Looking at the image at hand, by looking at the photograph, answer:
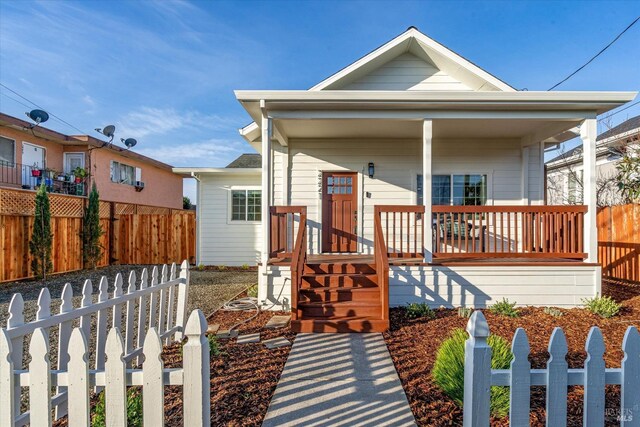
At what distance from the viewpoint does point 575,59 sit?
11062 millimetres

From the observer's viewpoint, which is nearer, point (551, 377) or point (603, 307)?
point (551, 377)

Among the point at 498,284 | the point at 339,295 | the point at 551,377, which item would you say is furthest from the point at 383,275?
the point at 551,377

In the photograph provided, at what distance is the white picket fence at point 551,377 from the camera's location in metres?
1.68

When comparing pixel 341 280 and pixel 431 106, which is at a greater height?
pixel 431 106

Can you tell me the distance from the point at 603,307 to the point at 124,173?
660 inches

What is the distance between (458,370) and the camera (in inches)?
109

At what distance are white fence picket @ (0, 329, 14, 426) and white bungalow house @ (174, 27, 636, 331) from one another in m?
3.43

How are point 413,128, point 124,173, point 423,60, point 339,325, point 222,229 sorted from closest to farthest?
1. point 339,325
2. point 413,128
3. point 423,60
4. point 222,229
5. point 124,173

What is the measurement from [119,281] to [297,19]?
34.1ft

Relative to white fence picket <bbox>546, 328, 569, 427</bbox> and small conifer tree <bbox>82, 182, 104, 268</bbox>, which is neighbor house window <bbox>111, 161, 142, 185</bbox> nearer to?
small conifer tree <bbox>82, 182, 104, 268</bbox>

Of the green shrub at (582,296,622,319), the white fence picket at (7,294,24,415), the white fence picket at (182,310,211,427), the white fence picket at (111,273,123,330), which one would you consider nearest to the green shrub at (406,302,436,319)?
the green shrub at (582,296,622,319)

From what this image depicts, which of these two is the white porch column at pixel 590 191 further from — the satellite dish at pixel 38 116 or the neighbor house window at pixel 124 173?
the neighbor house window at pixel 124 173

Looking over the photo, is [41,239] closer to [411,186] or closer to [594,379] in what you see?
[411,186]

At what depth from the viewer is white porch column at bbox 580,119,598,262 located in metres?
6.07
